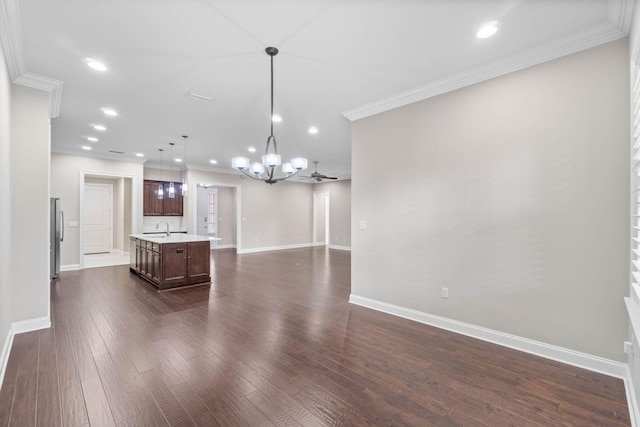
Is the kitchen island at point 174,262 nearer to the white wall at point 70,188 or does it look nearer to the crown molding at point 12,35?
the white wall at point 70,188

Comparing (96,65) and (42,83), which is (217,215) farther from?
(96,65)

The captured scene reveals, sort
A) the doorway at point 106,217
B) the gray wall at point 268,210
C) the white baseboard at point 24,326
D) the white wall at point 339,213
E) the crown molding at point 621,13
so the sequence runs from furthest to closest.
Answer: the white wall at point 339,213, the gray wall at point 268,210, the doorway at point 106,217, the white baseboard at point 24,326, the crown molding at point 621,13

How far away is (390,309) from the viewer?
12.5 feet

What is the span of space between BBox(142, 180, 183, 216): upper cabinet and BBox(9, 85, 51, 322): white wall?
17.6ft

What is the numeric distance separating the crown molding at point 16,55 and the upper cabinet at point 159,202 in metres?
4.90

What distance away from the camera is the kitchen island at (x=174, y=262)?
4984mm

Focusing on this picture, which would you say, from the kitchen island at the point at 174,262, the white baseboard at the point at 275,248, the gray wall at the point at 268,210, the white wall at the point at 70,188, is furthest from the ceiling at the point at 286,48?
the white baseboard at the point at 275,248

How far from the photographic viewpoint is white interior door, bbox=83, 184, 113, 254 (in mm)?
9195

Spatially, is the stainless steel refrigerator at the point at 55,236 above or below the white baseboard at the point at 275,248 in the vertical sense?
A: above

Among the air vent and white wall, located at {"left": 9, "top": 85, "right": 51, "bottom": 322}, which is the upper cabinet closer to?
white wall, located at {"left": 9, "top": 85, "right": 51, "bottom": 322}

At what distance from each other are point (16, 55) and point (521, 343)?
5.62m

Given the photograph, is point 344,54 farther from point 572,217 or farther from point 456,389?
point 456,389

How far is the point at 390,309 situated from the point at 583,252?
214cm

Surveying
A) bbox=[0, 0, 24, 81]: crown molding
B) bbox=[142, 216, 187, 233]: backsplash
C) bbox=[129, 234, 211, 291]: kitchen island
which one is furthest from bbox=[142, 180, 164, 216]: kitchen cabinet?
bbox=[0, 0, 24, 81]: crown molding
